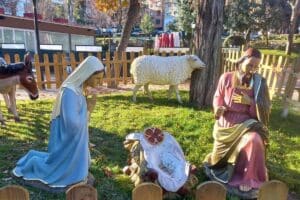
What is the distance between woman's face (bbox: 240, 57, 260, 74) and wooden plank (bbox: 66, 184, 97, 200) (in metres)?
2.74

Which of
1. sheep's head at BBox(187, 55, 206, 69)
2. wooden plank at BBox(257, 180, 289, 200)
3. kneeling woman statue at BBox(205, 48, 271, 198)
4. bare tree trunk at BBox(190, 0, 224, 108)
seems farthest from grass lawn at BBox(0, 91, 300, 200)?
wooden plank at BBox(257, 180, 289, 200)

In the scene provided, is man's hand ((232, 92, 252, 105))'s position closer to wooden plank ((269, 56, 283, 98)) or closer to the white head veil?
the white head veil

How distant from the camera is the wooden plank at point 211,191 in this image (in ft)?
6.64

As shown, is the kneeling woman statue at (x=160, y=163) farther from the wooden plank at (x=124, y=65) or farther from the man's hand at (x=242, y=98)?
the wooden plank at (x=124, y=65)

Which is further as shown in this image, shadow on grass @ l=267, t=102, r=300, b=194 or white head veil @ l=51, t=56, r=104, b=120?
shadow on grass @ l=267, t=102, r=300, b=194

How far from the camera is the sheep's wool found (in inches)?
352

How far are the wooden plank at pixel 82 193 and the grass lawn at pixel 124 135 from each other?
89.7 inches

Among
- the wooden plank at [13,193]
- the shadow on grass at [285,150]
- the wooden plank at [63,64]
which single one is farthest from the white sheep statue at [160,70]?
the wooden plank at [13,193]

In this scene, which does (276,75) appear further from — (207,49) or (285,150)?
(285,150)

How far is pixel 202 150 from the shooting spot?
19.4 ft

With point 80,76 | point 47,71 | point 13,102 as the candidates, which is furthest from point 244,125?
point 47,71

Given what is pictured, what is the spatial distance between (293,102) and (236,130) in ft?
14.4

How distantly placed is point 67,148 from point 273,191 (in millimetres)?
2480

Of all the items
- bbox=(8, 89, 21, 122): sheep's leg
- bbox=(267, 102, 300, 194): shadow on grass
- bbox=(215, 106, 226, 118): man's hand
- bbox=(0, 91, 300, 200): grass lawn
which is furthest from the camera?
bbox=(8, 89, 21, 122): sheep's leg
